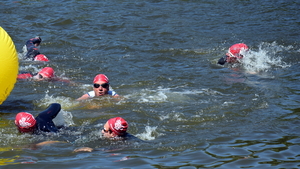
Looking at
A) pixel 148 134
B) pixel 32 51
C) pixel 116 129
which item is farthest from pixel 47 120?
pixel 32 51

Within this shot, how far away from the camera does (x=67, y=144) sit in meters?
8.84

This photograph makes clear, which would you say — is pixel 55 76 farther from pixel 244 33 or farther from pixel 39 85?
pixel 244 33

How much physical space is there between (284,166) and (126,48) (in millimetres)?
10549

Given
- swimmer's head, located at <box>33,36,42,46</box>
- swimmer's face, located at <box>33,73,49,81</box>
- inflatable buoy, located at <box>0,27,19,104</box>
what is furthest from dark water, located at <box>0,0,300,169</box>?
inflatable buoy, located at <box>0,27,19,104</box>

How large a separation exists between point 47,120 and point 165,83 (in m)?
4.97

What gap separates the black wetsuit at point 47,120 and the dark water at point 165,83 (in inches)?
7.1

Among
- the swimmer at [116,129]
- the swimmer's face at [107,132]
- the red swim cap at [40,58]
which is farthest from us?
the red swim cap at [40,58]

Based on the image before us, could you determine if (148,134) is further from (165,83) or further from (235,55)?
(235,55)

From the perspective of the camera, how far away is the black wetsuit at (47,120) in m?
9.10

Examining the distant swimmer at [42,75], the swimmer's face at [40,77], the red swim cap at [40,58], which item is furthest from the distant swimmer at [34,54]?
the swimmer's face at [40,77]

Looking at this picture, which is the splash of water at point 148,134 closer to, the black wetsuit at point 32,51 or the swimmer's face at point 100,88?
the swimmer's face at point 100,88

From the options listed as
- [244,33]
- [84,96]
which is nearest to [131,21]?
[244,33]

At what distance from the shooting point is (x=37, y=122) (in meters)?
9.11

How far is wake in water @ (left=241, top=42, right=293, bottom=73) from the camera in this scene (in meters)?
15.1
